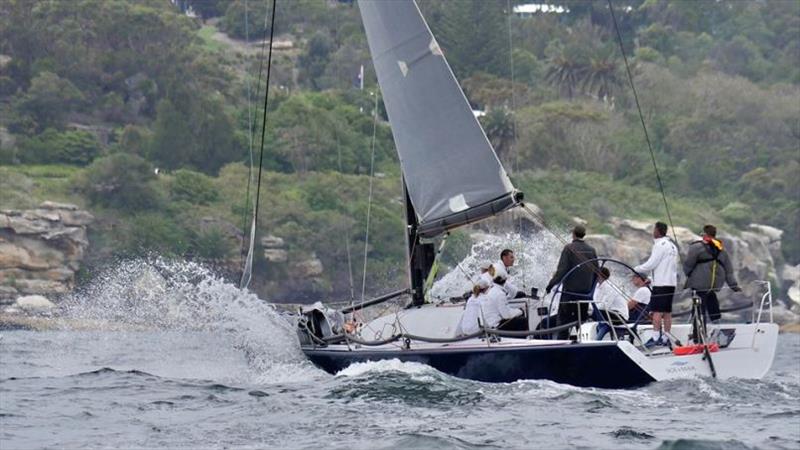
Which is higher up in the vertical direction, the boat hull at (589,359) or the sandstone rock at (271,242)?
the sandstone rock at (271,242)

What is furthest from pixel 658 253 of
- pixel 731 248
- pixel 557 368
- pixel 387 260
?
pixel 731 248

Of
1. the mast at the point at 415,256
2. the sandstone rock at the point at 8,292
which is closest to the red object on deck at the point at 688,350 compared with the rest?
the mast at the point at 415,256

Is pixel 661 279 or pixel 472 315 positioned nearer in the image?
pixel 661 279

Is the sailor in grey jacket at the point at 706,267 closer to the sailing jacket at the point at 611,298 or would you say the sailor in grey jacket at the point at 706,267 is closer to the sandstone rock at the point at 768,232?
the sailing jacket at the point at 611,298

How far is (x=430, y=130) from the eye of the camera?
19.7 metres

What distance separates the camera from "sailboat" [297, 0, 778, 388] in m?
17.1

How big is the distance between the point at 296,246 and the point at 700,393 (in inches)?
1843

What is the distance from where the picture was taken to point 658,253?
58.3ft

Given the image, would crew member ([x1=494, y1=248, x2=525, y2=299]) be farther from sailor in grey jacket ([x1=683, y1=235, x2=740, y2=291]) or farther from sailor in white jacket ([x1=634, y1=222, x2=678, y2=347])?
sailor in grey jacket ([x1=683, y1=235, x2=740, y2=291])

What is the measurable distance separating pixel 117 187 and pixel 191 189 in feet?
9.18

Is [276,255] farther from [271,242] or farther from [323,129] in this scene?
[323,129]

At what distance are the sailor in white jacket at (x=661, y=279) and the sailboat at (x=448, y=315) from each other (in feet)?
1.10

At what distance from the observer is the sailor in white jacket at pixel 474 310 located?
18.2m

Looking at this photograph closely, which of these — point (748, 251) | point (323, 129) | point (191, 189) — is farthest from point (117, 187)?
point (748, 251)
